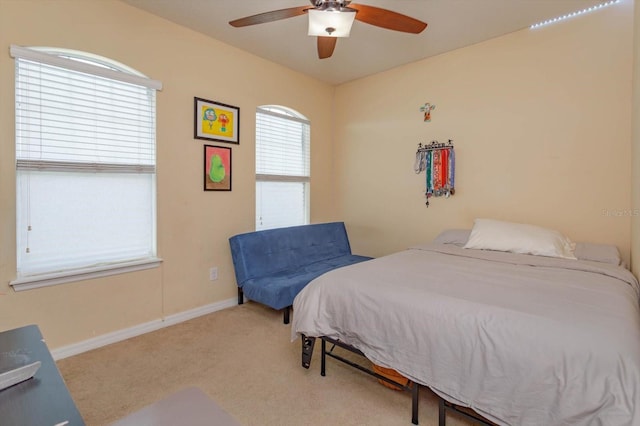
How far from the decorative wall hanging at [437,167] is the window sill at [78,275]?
9.23 feet

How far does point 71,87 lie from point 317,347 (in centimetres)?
264

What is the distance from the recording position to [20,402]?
949 mm

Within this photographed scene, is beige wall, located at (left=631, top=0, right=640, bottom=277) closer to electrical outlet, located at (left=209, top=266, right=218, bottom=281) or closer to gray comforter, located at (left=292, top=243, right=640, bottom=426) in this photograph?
gray comforter, located at (left=292, top=243, right=640, bottom=426)

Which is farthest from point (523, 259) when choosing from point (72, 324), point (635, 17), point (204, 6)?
point (72, 324)

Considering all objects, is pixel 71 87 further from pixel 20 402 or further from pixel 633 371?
pixel 633 371

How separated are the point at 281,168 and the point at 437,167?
179 centimetres

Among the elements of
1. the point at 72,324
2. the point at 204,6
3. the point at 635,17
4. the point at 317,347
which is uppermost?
the point at 204,6

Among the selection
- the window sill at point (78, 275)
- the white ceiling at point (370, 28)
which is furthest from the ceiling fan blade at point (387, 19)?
the window sill at point (78, 275)

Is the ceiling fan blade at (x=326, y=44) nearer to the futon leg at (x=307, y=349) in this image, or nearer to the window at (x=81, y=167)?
the window at (x=81, y=167)

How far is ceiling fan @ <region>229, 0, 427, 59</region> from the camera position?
1.92 meters

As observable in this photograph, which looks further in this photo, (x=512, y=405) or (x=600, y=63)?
(x=600, y=63)

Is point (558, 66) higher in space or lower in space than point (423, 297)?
higher

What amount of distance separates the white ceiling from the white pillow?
1.75 metres

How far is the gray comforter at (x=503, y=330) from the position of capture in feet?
3.70
